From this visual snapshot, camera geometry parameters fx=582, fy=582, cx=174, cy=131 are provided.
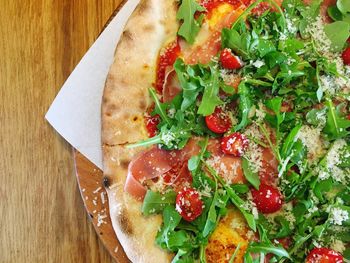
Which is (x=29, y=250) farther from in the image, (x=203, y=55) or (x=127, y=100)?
(x=203, y=55)

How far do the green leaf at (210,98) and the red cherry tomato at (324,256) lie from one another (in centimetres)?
45

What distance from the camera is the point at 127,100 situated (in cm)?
164

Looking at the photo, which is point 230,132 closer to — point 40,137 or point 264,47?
point 264,47

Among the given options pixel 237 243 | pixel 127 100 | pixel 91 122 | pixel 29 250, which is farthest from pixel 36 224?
pixel 237 243

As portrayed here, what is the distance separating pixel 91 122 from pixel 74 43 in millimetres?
323

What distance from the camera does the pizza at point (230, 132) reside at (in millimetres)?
1510

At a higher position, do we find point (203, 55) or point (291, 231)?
point (203, 55)

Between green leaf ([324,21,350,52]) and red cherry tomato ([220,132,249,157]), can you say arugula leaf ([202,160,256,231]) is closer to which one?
red cherry tomato ([220,132,249,157])

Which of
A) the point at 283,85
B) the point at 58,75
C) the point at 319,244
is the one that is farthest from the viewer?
the point at 58,75

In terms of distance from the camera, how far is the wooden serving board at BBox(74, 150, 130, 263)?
5.60ft

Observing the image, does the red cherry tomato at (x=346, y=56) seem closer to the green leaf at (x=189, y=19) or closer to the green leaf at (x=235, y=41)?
the green leaf at (x=235, y=41)

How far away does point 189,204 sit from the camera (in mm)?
1489

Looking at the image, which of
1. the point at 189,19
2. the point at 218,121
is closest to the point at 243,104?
the point at 218,121

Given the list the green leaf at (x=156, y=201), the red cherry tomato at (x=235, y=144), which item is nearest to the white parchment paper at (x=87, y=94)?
the green leaf at (x=156, y=201)
